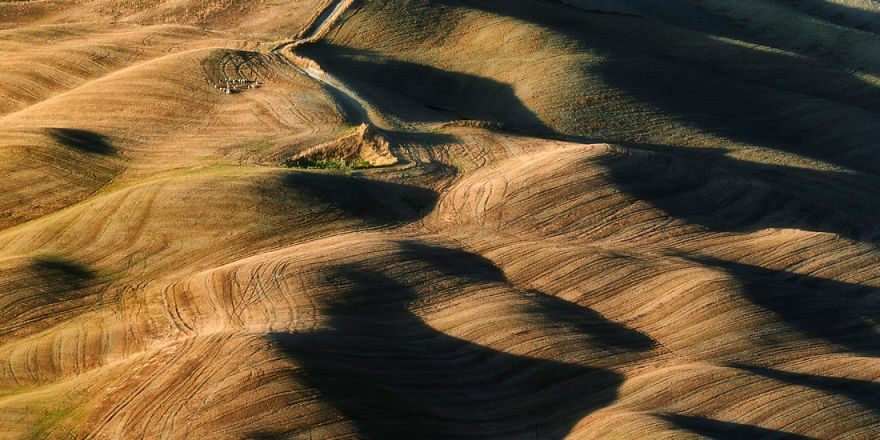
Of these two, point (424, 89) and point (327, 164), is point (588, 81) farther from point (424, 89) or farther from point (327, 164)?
point (327, 164)

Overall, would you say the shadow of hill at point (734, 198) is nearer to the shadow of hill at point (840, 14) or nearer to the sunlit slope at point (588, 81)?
the sunlit slope at point (588, 81)

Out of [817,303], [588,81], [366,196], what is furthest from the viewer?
[588,81]

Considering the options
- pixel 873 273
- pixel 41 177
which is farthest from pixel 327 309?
pixel 873 273

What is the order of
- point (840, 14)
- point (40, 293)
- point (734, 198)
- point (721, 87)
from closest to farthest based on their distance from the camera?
point (40, 293) → point (734, 198) → point (721, 87) → point (840, 14)

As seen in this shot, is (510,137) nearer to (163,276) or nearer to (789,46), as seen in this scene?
(163,276)

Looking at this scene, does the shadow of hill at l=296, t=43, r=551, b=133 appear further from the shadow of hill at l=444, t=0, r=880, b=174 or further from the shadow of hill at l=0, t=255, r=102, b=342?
the shadow of hill at l=0, t=255, r=102, b=342

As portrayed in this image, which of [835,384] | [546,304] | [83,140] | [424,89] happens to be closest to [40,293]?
[83,140]

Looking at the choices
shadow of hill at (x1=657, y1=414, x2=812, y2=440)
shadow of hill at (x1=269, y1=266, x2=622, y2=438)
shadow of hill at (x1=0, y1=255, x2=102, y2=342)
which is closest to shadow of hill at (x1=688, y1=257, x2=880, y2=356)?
shadow of hill at (x1=657, y1=414, x2=812, y2=440)
